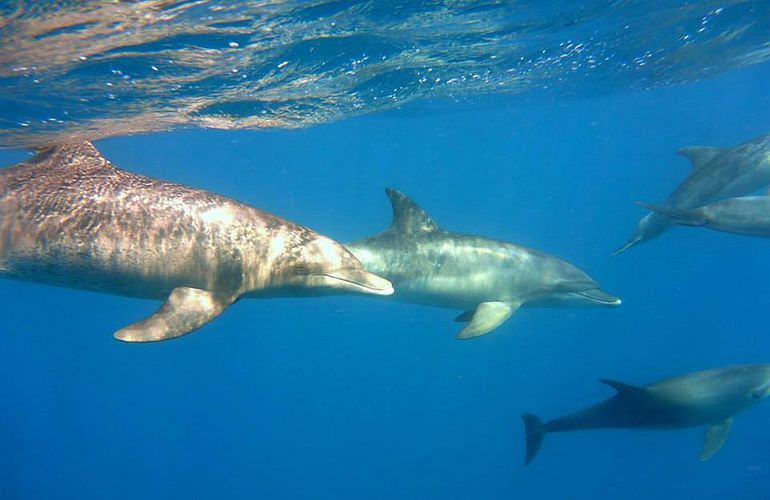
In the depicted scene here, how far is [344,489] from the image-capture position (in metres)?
34.1

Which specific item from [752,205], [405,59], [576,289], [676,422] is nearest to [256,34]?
[405,59]

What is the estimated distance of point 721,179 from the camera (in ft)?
42.5

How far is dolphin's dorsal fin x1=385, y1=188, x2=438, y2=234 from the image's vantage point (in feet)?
34.1

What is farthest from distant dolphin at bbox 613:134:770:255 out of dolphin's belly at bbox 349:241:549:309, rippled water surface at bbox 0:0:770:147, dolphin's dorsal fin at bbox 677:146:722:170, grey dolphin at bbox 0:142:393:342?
grey dolphin at bbox 0:142:393:342

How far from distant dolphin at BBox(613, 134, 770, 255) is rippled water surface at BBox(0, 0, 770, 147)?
14.8 feet

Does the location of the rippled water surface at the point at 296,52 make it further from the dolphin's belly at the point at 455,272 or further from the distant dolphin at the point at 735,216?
the distant dolphin at the point at 735,216

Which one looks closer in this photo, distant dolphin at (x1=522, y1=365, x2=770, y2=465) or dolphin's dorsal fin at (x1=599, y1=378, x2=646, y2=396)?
dolphin's dorsal fin at (x1=599, y1=378, x2=646, y2=396)

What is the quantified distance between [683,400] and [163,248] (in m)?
9.37

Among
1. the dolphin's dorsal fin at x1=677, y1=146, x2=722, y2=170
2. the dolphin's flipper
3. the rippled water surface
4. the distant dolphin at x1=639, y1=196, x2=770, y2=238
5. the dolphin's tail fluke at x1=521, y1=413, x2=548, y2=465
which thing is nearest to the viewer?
the dolphin's flipper

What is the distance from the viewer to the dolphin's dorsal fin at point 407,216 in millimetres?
10383

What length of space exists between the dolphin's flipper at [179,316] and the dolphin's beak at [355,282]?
3.64 feet

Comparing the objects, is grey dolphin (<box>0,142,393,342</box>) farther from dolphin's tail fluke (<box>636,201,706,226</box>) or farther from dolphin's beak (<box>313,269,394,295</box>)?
dolphin's tail fluke (<box>636,201,706,226</box>)

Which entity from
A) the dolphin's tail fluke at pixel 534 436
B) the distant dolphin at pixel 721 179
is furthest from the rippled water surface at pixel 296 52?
the dolphin's tail fluke at pixel 534 436

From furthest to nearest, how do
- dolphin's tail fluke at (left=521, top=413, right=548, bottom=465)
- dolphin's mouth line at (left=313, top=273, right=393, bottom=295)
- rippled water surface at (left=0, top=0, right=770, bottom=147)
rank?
dolphin's tail fluke at (left=521, top=413, right=548, bottom=465)
rippled water surface at (left=0, top=0, right=770, bottom=147)
dolphin's mouth line at (left=313, top=273, right=393, bottom=295)
